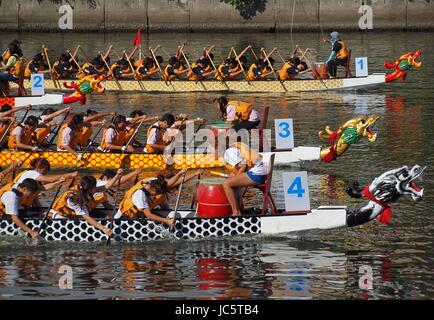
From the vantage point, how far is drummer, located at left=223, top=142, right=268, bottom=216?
22.2 m

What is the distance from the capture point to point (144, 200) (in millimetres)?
22000

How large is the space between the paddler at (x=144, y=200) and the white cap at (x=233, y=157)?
69.0 inches

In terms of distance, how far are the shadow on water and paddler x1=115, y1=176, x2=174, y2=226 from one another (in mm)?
40353

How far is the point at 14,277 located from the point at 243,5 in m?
43.2

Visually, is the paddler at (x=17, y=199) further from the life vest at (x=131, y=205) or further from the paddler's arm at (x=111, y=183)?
the life vest at (x=131, y=205)

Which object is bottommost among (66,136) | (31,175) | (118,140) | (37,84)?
(31,175)

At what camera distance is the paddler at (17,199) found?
2180cm

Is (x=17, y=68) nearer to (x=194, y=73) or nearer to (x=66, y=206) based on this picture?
(x=194, y=73)

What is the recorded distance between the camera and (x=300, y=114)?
125 feet

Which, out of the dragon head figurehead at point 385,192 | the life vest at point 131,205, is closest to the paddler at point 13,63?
the life vest at point 131,205

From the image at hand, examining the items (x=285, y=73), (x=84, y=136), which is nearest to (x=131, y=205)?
(x=84, y=136)

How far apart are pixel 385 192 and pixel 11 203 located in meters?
7.22

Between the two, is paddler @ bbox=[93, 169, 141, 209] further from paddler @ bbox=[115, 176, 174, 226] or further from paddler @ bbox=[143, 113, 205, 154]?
paddler @ bbox=[143, 113, 205, 154]
